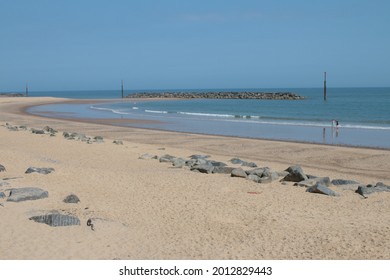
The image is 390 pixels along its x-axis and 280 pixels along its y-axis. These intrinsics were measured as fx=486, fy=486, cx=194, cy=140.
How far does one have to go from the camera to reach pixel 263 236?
741 centimetres

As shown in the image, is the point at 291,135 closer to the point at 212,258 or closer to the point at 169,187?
the point at 169,187

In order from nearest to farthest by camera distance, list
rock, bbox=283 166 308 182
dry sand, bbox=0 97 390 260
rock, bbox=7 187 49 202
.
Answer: dry sand, bbox=0 97 390 260 → rock, bbox=7 187 49 202 → rock, bbox=283 166 308 182

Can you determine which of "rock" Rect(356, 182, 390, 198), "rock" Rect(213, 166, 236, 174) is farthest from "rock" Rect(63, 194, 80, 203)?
"rock" Rect(356, 182, 390, 198)

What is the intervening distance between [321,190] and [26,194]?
598 cm

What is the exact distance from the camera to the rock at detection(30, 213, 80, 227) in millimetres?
7574

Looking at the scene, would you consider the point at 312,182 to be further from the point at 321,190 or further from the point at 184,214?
the point at 184,214

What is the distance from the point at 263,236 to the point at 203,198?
104 inches

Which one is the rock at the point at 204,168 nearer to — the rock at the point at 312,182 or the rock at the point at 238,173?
the rock at the point at 238,173

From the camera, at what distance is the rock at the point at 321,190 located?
10.2m

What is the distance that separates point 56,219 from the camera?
25.0 ft

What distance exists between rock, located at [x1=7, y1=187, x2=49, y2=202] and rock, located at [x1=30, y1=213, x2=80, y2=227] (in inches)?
50.8

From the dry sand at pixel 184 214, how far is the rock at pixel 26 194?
21cm

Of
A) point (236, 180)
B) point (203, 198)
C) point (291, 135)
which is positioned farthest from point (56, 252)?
point (291, 135)

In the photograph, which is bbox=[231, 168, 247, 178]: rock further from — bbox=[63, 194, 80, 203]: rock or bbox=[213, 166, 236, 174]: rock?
bbox=[63, 194, 80, 203]: rock
